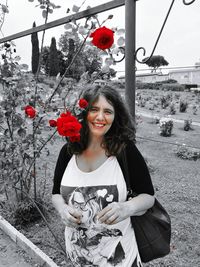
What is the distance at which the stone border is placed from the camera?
2580 millimetres

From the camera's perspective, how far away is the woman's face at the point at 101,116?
1.53 metres

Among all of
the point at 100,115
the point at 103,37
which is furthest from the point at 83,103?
the point at 103,37

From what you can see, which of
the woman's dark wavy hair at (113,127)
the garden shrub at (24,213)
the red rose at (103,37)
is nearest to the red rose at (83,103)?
the woman's dark wavy hair at (113,127)

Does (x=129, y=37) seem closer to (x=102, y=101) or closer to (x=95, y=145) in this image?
(x=102, y=101)

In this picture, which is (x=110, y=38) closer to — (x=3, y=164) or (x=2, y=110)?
(x=2, y=110)

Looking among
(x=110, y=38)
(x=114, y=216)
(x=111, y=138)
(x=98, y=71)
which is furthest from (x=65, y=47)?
(x=114, y=216)

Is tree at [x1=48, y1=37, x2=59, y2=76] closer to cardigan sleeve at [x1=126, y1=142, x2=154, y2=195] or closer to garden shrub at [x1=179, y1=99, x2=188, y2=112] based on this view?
cardigan sleeve at [x1=126, y1=142, x2=154, y2=195]

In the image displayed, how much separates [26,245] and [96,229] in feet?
5.30

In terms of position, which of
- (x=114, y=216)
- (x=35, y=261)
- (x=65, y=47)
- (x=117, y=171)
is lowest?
(x=35, y=261)

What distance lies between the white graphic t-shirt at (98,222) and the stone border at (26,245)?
3.72ft

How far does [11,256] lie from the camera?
9.36ft

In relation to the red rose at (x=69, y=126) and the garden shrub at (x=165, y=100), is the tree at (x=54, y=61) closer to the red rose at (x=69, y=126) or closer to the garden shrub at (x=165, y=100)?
the red rose at (x=69, y=126)

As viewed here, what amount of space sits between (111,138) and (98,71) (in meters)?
1.00

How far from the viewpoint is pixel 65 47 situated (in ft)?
9.22
